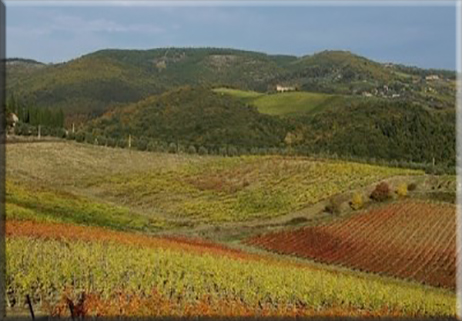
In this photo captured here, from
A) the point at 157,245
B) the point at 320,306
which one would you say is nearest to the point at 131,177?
the point at 157,245

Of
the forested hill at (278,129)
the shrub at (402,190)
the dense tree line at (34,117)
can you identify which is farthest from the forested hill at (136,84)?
the shrub at (402,190)

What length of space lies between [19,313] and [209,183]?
40.0 m

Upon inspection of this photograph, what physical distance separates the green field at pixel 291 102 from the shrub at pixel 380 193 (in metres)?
69.8

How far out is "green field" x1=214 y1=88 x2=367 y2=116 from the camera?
116 meters

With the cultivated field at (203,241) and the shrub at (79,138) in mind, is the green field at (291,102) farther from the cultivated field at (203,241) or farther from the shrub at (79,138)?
the cultivated field at (203,241)

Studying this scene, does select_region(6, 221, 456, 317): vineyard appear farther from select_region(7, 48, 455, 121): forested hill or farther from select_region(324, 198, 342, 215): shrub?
select_region(7, 48, 455, 121): forested hill

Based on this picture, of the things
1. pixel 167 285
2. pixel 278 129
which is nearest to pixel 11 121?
pixel 278 129

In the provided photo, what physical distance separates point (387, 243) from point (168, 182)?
22785 mm

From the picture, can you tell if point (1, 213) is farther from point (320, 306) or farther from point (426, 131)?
point (426, 131)

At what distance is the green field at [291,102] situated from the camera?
381ft

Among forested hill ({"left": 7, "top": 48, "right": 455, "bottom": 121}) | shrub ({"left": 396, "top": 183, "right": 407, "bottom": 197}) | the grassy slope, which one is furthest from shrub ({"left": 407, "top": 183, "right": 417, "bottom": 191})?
forested hill ({"left": 7, "top": 48, "right": 455, "bottom": 121})

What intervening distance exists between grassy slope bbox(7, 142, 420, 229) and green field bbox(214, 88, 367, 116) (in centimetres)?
5228

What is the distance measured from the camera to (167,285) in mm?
13930

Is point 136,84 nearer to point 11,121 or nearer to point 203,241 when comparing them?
point 11,121
